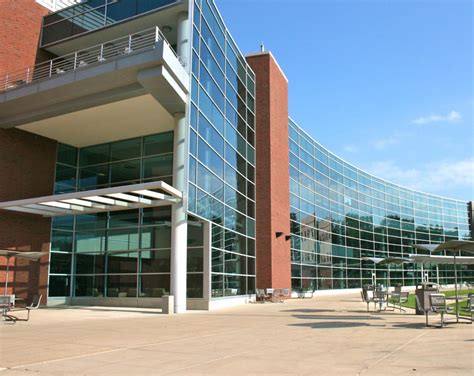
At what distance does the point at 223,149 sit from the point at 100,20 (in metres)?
8.59

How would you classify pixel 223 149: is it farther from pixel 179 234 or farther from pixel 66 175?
pixel 66 175

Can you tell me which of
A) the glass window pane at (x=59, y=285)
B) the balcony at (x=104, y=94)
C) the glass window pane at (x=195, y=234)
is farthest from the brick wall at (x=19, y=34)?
the glass window pane at (x=195, y=234)

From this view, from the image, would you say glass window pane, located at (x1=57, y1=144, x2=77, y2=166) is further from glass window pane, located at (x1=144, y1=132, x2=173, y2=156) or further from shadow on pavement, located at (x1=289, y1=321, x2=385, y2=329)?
shadow on pavement, located at (x1=289, y1=321, x2=385, y2=329)

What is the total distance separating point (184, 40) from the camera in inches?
831

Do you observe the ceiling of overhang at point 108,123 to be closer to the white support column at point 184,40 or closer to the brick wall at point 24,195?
the brick wall at point 24,195

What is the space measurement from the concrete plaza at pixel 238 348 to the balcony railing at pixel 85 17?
1442 centimetres

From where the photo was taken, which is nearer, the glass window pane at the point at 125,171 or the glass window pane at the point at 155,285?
the glass window pane at the point at 155,285

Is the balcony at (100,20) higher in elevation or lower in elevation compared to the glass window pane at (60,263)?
higher

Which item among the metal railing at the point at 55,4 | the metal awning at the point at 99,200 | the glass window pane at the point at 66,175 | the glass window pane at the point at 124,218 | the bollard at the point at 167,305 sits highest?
the metal railing at the point at 55,4

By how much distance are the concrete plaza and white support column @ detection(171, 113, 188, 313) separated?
4.58 m

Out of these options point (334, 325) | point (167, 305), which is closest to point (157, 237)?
point (167, 305)

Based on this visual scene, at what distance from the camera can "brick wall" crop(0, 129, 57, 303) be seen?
72.7 feet

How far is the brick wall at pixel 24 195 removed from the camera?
2217cm

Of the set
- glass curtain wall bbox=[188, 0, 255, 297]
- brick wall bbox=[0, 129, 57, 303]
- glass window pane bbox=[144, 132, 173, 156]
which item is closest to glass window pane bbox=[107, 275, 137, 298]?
brick wall bbox=[0, 129, 57, 303]
